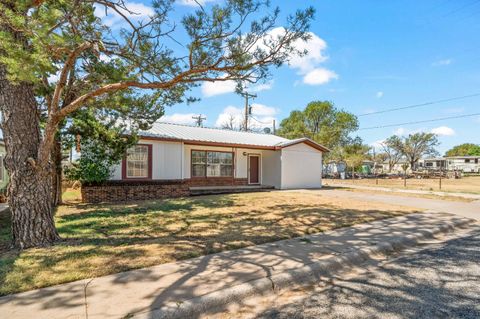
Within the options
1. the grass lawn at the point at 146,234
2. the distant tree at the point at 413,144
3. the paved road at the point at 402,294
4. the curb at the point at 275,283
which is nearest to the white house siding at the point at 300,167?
the grass lawn at the point at 146,234

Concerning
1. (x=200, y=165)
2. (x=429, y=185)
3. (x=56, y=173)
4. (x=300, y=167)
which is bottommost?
(x=429, y=185)

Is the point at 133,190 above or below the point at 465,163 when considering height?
below

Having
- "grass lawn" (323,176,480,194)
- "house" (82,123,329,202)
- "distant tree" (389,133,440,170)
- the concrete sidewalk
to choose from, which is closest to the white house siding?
"house" (82,123,329,202)

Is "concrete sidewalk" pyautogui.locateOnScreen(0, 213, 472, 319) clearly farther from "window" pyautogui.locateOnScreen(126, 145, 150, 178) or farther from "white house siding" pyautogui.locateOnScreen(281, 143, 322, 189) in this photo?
"white house siding" pyautogui.locateOnScreen(281, 143, 322, 189)

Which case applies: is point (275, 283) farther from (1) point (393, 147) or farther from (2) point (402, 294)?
(1) point (393, 147)

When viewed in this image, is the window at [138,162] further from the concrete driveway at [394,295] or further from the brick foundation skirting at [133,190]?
the concrete driveway at [394,295]

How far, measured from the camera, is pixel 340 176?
35062 millimetres

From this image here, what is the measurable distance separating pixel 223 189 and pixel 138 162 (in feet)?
15.8

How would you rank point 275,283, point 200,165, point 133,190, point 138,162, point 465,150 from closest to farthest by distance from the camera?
1. point 275,283
2. point 133,190
3. point 138,162
4. point 200,165
5. point 465,150

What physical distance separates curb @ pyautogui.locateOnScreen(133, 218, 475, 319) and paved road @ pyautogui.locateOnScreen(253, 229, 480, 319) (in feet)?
0.96

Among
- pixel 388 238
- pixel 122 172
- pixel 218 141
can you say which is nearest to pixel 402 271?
pixel 388 238

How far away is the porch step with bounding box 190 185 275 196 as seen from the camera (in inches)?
581

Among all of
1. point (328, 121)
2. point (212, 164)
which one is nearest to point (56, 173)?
point (212, 164)

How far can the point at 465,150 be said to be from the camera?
261 feet
